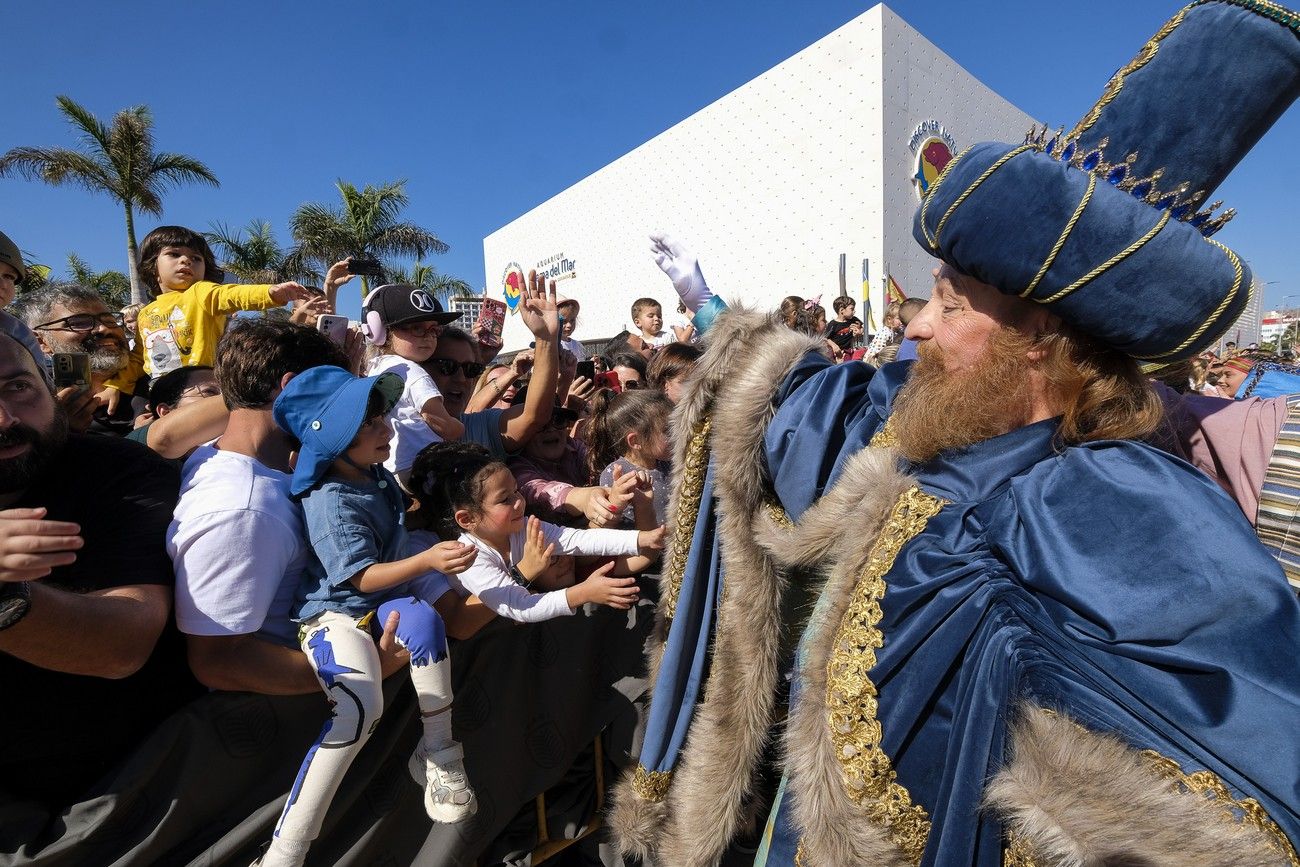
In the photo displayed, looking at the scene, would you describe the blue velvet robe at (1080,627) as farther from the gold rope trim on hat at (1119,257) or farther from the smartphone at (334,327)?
the smartphone at (334,327)

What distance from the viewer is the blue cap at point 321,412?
6.33 feet

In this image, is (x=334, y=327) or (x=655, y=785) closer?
(x=655, y=785)

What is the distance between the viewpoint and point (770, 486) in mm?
1865

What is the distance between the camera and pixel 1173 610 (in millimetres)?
1035

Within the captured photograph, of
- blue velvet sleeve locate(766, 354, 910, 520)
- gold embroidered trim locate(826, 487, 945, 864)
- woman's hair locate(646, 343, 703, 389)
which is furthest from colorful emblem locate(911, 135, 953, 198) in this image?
gold embroidered trim locate(826, 487, 945, 864)

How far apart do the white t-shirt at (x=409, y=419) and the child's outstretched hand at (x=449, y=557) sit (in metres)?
0.94

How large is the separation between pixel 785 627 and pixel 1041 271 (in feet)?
3.75

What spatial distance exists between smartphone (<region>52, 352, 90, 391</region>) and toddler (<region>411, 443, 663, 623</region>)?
1215 millimetres

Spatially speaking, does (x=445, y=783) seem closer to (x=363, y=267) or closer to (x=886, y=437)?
(x=886, y=437)

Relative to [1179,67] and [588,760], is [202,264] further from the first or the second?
[1179,67]

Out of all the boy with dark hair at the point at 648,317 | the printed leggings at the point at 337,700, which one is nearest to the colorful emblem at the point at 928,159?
the boy with dark hair at the point at 648,317

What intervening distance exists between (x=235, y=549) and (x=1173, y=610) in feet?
6.67

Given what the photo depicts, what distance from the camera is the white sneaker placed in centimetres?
193

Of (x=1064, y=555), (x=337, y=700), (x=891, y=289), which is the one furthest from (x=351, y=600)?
(x=891, y=289)
